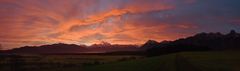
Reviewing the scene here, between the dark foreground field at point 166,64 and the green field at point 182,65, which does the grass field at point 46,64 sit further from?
the green field at point 182,65

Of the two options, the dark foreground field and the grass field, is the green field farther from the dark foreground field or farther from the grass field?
the grass field

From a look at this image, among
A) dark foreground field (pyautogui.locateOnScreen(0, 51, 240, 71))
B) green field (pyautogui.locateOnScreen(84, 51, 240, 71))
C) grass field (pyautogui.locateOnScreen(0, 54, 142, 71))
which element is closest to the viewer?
green field (pyautogui.locateOnScreen(84, 51, 240, 71))

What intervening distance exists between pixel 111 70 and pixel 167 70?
11.7 metres

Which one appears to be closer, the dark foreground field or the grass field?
the dark foreground field

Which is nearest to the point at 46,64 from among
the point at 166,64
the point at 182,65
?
the point at 166,64

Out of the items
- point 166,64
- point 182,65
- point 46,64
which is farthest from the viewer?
point 46,64

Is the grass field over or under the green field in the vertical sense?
over

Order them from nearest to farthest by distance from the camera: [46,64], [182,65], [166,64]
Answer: [182,65], [166,64], [46,64]

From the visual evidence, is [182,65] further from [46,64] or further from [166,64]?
[46,64]

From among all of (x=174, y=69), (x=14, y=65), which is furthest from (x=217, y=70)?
(x=14, y=65)

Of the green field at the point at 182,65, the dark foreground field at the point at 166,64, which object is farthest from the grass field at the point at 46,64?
the green field at the point at 182,65

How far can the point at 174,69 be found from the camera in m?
38.8

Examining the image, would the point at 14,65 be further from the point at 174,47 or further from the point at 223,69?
the point at 174,47

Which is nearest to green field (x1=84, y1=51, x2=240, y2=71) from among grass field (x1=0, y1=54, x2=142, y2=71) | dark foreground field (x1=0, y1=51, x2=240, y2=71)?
dark foreground field (x1=0, y1=51, x2=240, y2=71)
